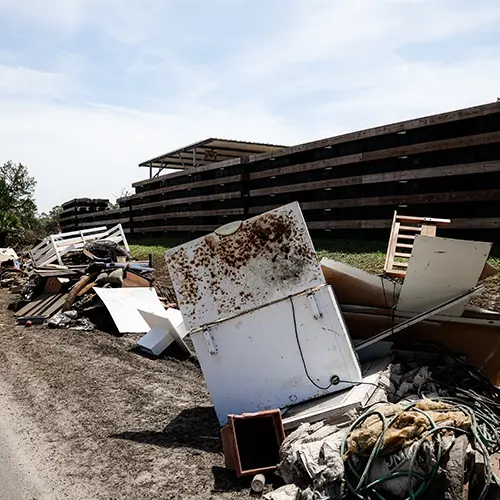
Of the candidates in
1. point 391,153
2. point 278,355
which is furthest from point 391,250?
point 391,153

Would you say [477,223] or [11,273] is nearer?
[477,223]

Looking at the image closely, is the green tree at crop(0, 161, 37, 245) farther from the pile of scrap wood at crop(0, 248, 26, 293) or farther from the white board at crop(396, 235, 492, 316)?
the white board at crop(396, 235, 492, 316)

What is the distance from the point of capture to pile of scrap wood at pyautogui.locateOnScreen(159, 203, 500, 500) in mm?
3848

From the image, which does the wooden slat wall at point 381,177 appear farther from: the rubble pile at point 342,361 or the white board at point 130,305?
the white board at point 130,305

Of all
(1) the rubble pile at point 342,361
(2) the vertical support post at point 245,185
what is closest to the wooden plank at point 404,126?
(2) the vertical support post at point 245,185

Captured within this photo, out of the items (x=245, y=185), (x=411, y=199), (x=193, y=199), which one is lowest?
(x=411, y=199)

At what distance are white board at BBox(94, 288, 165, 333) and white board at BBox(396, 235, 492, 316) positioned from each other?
447cm

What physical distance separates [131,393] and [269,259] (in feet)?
7.08

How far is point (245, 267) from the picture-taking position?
16.0 feet

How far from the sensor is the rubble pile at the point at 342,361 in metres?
3.33

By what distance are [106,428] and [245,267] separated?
1.84m

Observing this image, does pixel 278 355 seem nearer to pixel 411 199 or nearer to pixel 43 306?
pixel 411 199

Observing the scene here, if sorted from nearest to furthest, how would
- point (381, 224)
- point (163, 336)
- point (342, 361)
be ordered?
1. point (342, 361)
2. point (163, 336)
3. point (381, 224)

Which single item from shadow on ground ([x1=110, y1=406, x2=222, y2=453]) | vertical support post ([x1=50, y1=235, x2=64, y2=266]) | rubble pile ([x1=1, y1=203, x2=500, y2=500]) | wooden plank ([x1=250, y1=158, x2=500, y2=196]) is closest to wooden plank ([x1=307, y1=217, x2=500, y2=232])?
wooden plank ([x1=250, y1=158, x2=500, y2=196])
